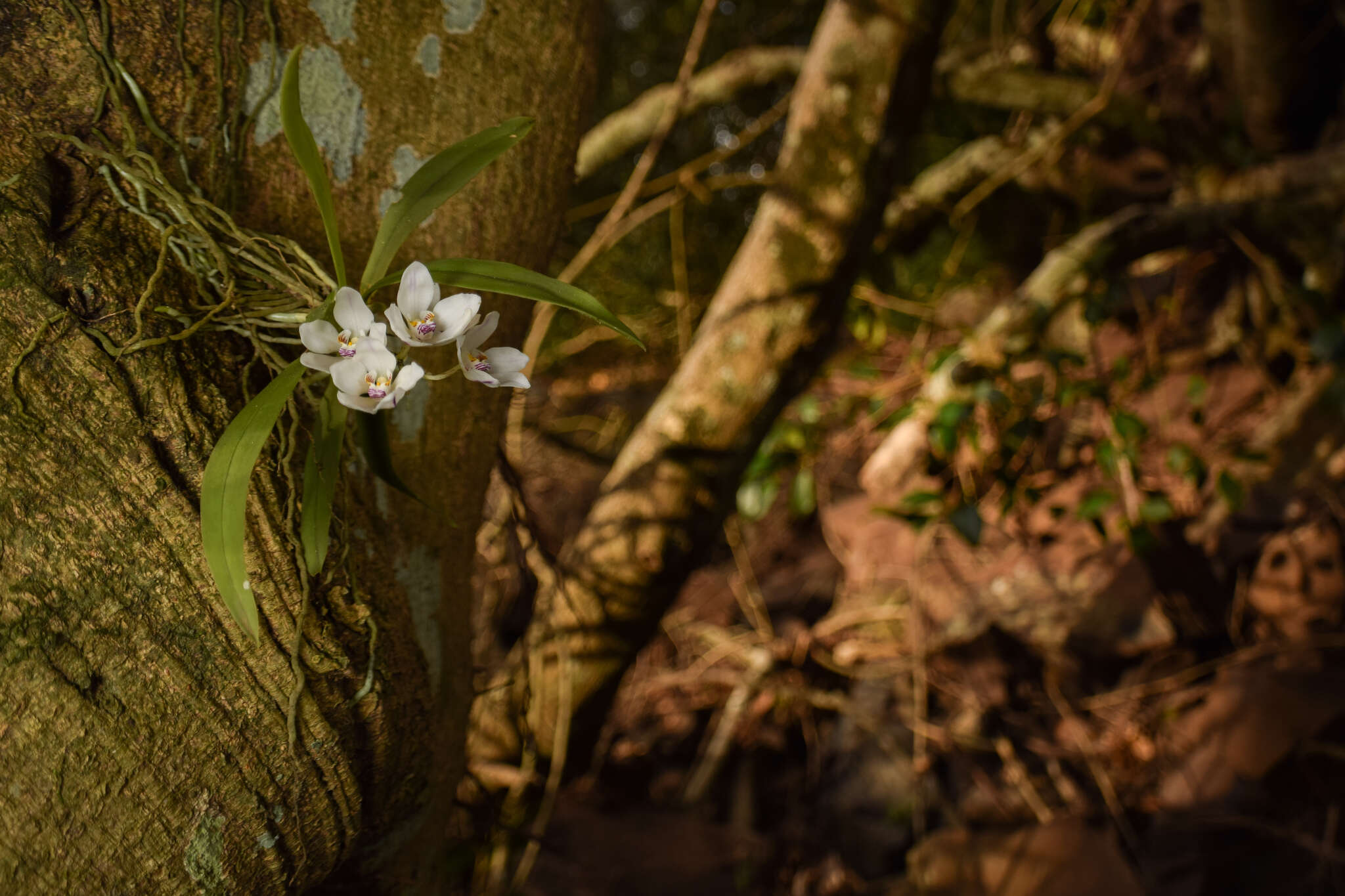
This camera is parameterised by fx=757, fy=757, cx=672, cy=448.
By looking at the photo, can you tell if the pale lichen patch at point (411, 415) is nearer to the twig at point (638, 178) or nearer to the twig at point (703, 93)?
the twig at point (638, 178)

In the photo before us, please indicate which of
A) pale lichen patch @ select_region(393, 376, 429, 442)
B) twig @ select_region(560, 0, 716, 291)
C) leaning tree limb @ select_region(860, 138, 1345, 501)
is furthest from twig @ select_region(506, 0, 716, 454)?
leaning tree limb @ select_region(860, 138, 1345, 501)

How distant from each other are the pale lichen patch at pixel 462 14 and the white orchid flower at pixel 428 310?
0.37m

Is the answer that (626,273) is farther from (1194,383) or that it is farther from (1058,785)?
(1058,785)

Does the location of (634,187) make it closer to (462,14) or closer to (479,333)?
(462,14)

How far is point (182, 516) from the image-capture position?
571 mm

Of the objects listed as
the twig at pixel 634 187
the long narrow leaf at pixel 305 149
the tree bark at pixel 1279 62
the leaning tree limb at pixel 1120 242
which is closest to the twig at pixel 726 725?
the leaning tree limb at pixel 1120 242

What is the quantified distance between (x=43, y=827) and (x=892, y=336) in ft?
10.6

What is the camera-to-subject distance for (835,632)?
244 centimetres

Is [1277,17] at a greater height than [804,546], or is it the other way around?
[1277,17]

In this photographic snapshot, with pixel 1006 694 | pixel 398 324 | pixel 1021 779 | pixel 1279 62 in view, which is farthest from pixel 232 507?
pixel 1279 62

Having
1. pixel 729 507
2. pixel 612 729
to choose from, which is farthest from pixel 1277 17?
pixel 612 729

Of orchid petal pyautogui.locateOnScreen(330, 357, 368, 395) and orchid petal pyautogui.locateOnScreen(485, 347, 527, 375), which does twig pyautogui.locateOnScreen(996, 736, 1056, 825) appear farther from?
orchid petal pyautogui.locateOnScreen(330, 357, 368, 395)

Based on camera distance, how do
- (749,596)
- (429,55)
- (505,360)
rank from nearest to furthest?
1. (505,360)
2. (429,55)
3. (749,596)

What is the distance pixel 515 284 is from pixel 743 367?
1008 millimetres
